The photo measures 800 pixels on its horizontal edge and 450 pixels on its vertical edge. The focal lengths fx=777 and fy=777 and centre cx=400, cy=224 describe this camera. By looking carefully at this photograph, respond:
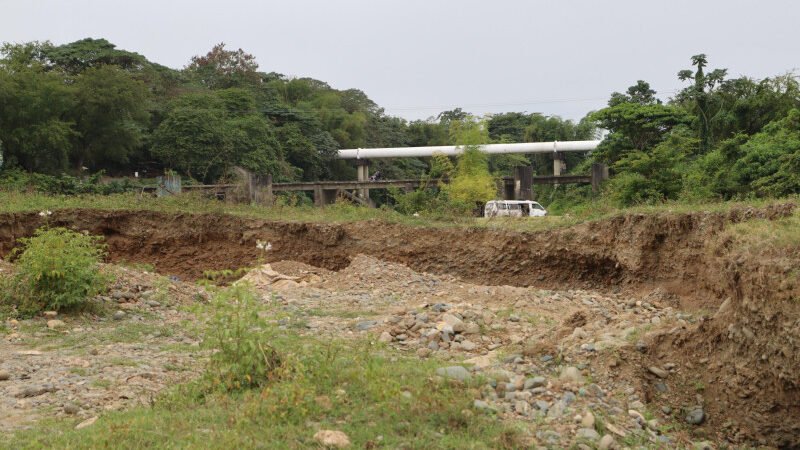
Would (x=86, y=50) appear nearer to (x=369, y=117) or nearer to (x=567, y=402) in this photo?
(x=369, y=117)

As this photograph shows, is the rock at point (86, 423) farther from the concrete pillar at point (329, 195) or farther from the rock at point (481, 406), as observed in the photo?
the concrete pillar at point (329, 195)

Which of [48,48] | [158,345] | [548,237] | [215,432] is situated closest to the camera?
[215,432]

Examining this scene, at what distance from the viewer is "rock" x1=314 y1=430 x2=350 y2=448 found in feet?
16.8

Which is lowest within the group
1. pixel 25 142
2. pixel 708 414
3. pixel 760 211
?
pixel 708 414

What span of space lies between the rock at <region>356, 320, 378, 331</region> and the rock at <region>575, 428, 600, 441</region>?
4.37m

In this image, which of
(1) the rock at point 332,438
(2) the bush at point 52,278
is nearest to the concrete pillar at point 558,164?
(2) the bush at point 52,278

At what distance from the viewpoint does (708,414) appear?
6.56 m

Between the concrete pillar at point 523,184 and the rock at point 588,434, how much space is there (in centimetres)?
2105

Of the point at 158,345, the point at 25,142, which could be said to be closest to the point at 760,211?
the point at 158,345

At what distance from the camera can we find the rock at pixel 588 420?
578cm

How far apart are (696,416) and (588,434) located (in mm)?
1397

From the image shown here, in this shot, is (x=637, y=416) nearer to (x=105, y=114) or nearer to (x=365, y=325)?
(x=365, y=325)

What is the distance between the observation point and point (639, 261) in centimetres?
1340

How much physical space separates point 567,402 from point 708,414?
134 centimetres
